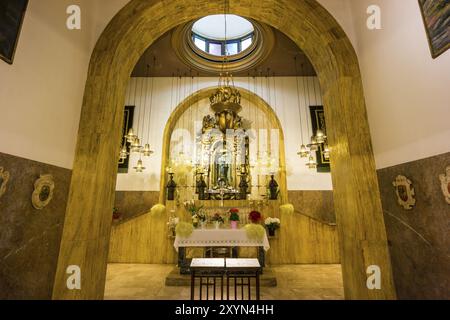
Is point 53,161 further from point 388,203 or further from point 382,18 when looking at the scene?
point 382,18

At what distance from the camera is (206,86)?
8.12 meters

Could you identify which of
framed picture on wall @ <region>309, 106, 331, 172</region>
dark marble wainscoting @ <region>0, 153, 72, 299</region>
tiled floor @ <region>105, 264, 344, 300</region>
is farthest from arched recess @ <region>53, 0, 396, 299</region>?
framed picture on wall @ <region>309, 106, 331, 172</region>

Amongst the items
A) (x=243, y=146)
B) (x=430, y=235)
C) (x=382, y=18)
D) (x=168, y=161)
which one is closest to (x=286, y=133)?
(x=243, y=146)

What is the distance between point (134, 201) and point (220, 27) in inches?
307

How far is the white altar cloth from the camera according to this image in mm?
4203

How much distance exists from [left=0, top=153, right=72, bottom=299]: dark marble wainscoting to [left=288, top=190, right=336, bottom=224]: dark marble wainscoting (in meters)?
6.69

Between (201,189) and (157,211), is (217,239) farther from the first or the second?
(201,189)

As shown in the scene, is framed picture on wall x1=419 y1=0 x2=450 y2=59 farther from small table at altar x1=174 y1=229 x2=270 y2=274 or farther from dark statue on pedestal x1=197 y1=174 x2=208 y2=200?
dark statue on pedestal x1=197 y1=174 x2=208 y2=200

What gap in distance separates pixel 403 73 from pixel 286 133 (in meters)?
5.79

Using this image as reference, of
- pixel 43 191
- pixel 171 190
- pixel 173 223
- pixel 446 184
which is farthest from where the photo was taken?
pixel 171 190

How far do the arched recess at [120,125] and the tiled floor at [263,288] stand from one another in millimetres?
1389

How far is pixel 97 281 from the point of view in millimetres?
2457

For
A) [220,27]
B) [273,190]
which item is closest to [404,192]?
[273,190]
